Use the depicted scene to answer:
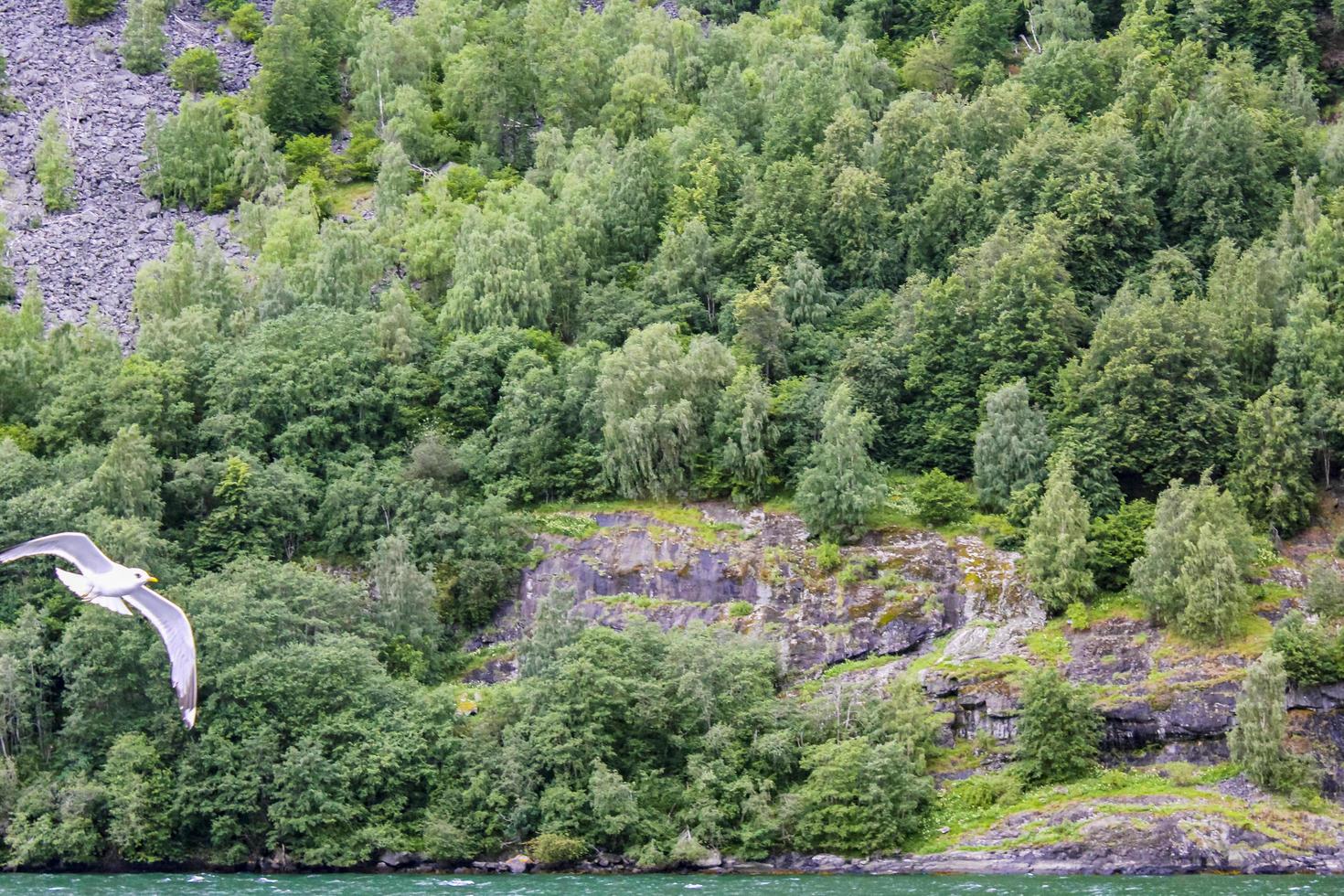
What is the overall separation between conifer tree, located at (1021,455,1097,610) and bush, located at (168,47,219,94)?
7144cm

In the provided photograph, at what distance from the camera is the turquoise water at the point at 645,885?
68.6 m

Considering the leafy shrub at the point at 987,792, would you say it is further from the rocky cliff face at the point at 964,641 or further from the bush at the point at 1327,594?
the bush at the point at 1327,594

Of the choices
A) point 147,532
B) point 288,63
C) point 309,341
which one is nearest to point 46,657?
point 147,532

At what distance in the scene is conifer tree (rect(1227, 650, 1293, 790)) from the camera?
7475cm

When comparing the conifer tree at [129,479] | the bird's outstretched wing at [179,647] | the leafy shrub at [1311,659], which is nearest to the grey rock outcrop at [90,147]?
the conifer tree at [129,479]

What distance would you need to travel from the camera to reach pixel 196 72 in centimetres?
13312

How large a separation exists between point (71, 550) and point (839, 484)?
38931mm

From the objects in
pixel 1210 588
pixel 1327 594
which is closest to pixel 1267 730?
pixel 1210 588

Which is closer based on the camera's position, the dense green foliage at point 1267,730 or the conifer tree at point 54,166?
the dense green foliage at point 1267,730

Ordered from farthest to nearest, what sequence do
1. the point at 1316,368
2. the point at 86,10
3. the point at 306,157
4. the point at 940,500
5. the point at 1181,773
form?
the point at 86,10 < the point at 306,157 < the point at 940,500 < the point at 1316,368 < the point at 1181,773

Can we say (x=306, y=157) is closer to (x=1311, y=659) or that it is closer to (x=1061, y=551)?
(x=1061, y=551)

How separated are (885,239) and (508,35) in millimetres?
34994

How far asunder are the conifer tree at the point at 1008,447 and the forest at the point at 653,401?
157 millimetres

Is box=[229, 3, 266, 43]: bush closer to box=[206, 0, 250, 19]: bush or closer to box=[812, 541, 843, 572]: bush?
box=[206, 0, 250, 19]: bush
